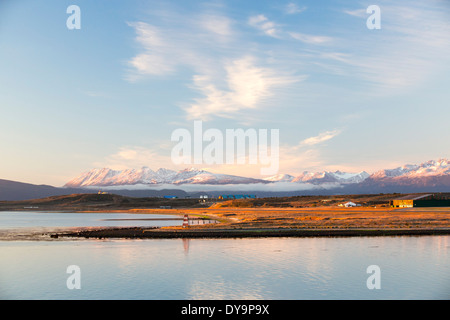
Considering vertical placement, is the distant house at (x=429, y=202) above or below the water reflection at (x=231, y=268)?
above

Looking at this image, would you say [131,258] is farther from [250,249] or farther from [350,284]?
[350,284]

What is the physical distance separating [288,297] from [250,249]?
62.8ft

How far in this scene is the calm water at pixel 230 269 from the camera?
25688mm

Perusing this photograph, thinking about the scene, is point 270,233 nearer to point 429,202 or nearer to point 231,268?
point 231,268

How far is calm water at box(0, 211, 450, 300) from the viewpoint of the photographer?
2569cm

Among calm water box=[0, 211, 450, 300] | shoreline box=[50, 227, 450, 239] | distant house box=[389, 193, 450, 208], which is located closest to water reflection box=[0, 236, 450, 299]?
calm water box=[0, 211, 450, 300]

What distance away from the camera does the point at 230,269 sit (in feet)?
108

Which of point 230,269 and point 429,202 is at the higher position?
point 429,202

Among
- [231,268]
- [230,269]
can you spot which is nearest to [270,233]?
[231,268]

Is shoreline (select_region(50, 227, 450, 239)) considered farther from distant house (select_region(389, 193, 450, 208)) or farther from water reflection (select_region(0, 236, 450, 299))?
distant house (select_region(389, 193, 450, 208))

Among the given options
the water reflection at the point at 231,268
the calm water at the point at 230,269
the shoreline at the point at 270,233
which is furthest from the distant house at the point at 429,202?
the water reflection at the point at 231,268

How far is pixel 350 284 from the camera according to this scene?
90.9 feet

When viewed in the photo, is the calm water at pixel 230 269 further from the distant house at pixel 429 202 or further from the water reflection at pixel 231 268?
the distant house at pixel 429 202
